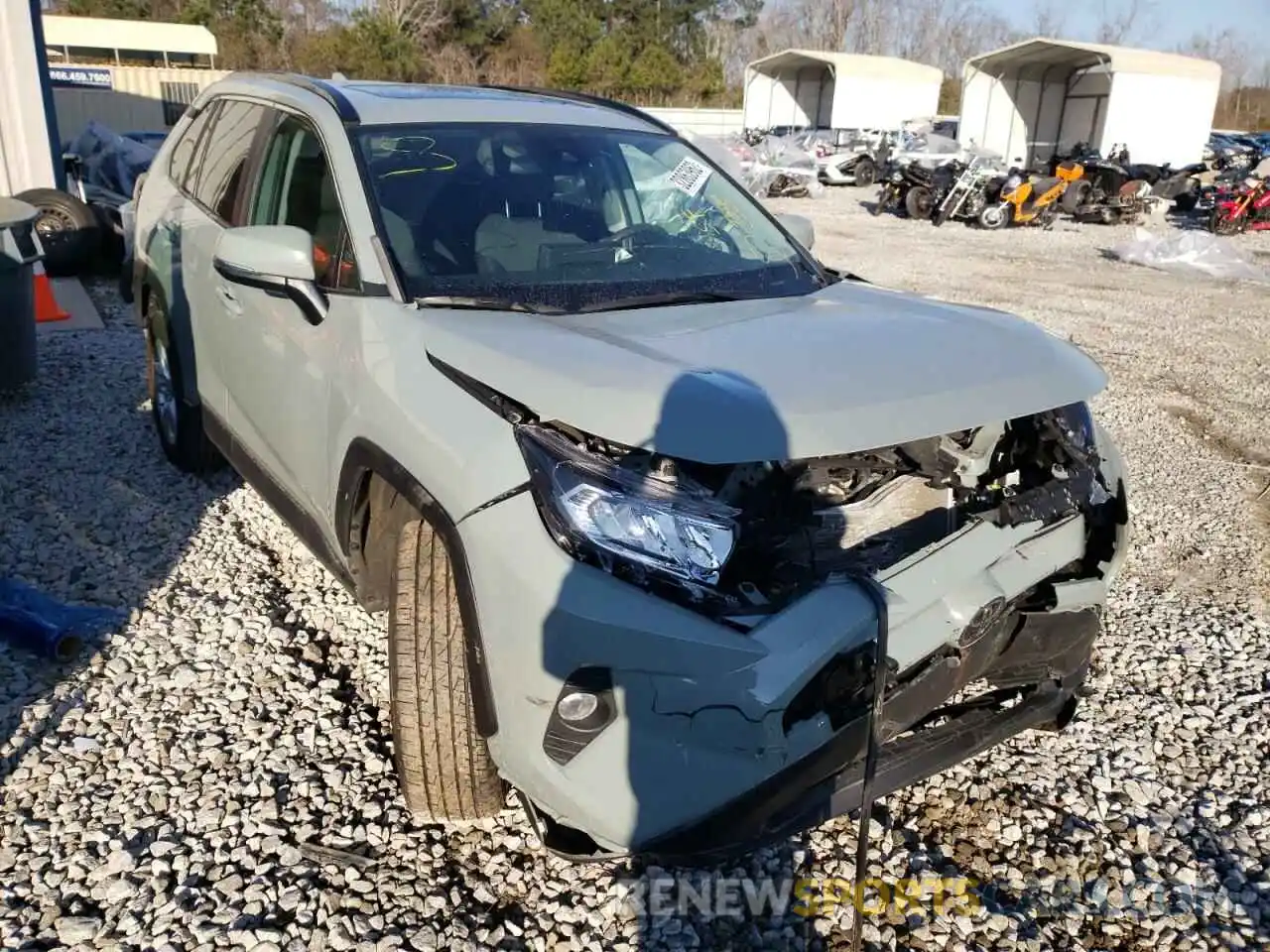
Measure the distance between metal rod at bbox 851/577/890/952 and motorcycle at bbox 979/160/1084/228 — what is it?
17.5 metres

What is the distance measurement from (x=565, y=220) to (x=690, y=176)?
66 centimetres

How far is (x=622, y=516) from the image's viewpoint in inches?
82.9

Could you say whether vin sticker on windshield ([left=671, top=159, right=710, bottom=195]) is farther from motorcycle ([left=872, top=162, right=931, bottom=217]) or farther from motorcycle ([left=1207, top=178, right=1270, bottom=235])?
motorcycle ([left=1207, top=178, right=1270, bottom=235])

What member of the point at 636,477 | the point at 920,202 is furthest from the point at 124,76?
the point at 636,477

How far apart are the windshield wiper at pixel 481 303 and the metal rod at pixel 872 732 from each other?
3.94ft

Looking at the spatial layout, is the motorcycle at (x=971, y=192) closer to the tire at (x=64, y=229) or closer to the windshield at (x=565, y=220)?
the tire at (x=64, y=229)

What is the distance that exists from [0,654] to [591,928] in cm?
230

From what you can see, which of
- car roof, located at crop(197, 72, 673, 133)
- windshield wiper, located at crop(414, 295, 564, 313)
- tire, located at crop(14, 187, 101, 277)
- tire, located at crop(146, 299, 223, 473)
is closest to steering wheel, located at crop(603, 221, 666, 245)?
car roof, located at crop(197, 72, 673, 133)

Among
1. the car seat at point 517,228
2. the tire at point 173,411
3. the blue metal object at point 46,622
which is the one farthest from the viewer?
the tire at point 173,411

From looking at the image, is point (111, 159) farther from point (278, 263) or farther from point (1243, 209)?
point (1243, 209)

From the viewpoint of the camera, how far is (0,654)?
11.1ft

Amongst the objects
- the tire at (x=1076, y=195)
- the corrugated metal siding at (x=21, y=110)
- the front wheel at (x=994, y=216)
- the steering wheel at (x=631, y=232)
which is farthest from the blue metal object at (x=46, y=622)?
the tire at (x=1076, y=195)

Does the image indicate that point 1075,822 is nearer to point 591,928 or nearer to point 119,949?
point 591,928

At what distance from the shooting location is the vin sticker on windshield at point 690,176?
3680 mm
